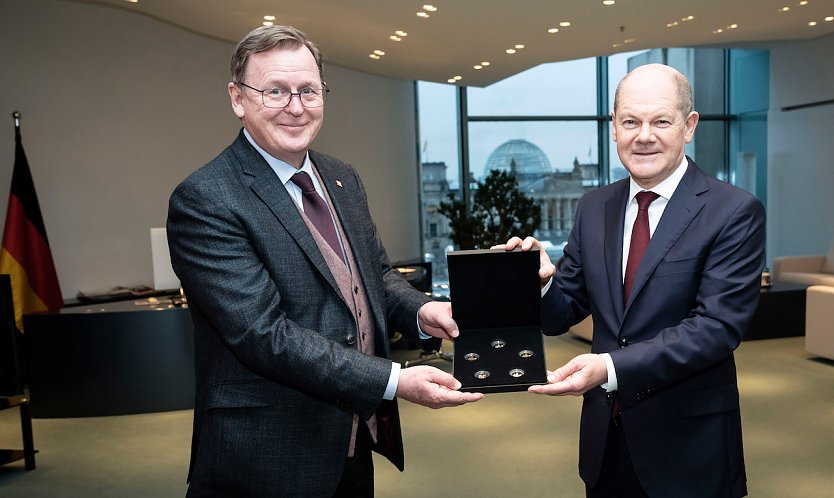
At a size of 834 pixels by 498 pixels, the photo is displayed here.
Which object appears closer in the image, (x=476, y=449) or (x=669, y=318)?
(x=669, y=318)

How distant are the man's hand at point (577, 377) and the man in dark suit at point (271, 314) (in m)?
0.20

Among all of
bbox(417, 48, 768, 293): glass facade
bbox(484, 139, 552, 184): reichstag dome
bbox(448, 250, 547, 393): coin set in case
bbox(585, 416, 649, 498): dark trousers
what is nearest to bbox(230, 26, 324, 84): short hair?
bbox(448, 250, 547, 393): coin set in case

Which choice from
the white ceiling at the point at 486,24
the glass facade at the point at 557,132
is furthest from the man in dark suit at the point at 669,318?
the glass facade at the point at 557,132

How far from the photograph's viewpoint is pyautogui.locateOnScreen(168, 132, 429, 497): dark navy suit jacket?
1.64 m

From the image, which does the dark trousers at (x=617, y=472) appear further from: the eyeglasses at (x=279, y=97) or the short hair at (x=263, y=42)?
the short hair at (x=263, y=42)

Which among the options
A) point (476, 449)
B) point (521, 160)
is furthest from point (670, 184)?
point (521, 160)

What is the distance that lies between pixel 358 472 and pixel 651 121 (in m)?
1.22

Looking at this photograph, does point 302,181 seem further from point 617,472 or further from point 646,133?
point 617,472

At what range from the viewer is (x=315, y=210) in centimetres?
183

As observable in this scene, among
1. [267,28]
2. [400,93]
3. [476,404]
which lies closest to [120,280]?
[476,404]

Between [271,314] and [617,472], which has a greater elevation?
[271,314]

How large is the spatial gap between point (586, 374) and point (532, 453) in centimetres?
287

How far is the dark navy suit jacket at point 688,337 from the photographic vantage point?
181 centimetres

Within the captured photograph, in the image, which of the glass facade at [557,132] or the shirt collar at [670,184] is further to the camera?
the glass facade at [557,132]
